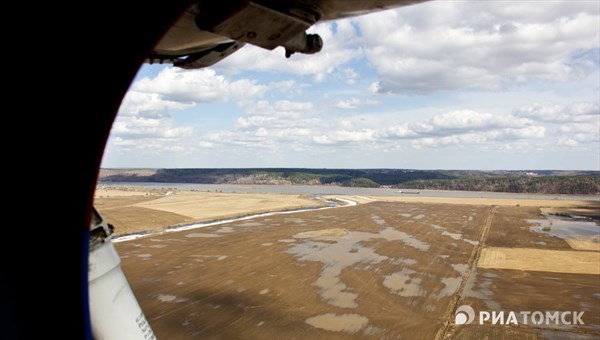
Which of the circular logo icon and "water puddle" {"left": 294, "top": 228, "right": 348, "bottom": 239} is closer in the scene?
the circular logo icon

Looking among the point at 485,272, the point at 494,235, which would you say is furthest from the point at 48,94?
the point at 494,235

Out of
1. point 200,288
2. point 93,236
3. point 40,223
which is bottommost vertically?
point 200,288

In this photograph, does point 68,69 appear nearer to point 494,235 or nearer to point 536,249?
point 536,249

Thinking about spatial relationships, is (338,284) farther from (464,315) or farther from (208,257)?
(208,257)

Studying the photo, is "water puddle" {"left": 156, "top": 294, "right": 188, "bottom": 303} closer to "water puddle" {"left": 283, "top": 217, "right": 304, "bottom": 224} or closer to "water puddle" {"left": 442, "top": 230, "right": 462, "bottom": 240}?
"water puddle" {"left": 442, "top": 230, "right": 462, "bottom": 240}

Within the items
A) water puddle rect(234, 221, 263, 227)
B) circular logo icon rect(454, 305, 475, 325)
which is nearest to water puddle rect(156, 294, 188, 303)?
circular logo icon rect(454, 305, 475, 325)

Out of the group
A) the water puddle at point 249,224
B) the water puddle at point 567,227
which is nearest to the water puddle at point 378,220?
the water puddle at point 249,224
